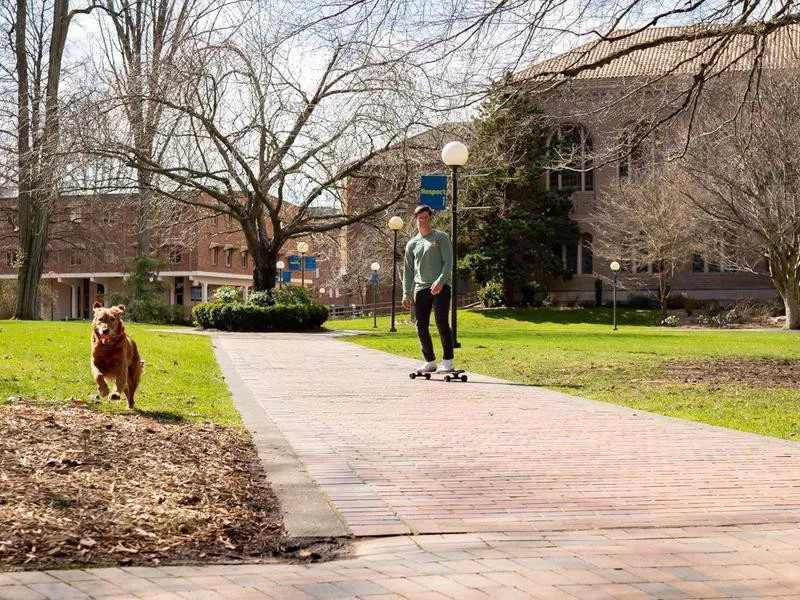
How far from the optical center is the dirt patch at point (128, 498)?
398 centimetres

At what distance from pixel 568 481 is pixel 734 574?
2.10 meters

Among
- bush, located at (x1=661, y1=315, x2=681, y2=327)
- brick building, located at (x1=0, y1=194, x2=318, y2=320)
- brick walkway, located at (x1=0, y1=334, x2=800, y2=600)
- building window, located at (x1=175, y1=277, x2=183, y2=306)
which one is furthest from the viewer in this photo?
building window, located at (x1=175, y1=277, x2=183, y2=306)

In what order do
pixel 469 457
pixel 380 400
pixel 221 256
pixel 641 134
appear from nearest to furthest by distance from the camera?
pixel 469 457 < pixel 380 400 < pixel 641 134 < pixel 221 256

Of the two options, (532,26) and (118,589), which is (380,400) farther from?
(118,589)

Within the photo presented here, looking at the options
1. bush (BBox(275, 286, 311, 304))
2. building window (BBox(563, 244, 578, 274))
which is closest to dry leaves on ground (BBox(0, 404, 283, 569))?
bush (BBox(275, 286, 311, 304))

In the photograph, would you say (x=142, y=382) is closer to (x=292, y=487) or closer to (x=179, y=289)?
(x=292, y=487)

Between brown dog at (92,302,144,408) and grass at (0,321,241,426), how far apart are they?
258 millimetres

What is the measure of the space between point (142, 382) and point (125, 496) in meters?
6.31

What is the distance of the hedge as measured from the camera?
31297 mm

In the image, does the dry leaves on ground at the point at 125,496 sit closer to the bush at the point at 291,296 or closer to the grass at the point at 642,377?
the grass at the point at 642,377

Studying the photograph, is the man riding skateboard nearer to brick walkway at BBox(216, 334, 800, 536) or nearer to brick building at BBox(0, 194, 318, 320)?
brick walkway at BBox(216, 334, 800, 536)

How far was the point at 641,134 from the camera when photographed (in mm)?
14359

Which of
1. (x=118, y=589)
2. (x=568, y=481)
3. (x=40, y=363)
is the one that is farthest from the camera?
(x=40, y=363)

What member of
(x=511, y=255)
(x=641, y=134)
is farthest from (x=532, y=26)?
(x=511, y=255)
